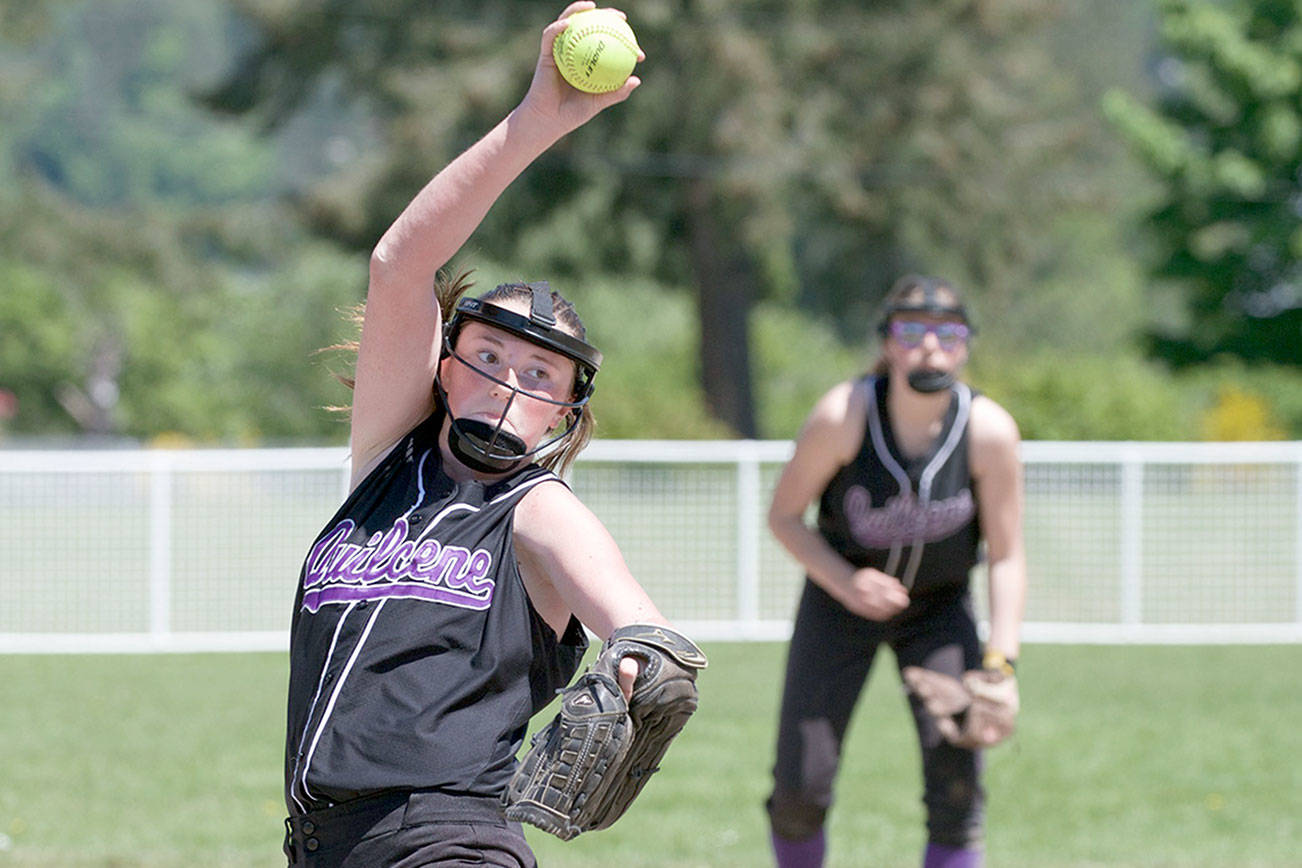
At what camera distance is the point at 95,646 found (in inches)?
486

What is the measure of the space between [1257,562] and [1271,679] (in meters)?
1.98

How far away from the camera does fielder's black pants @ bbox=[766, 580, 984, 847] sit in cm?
513

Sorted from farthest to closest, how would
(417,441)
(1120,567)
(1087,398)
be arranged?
(1087,398)
(1120,567)
(417,441)

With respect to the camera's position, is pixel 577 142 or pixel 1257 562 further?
pixel 577 142

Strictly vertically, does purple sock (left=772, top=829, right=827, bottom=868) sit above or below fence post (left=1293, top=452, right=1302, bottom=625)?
above

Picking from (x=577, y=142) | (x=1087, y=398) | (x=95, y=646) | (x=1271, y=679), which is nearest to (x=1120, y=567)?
(x=1271, y=679)

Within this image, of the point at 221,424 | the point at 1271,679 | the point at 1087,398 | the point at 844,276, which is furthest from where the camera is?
the point at 221,424

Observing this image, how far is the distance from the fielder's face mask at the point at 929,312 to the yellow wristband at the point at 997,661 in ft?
2.65

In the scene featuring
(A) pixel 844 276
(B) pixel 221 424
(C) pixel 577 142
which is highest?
(C) pixel 577 142

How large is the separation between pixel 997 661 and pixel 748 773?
3437 mm

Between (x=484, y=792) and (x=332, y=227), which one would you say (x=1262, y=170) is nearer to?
(x=332, y=227)

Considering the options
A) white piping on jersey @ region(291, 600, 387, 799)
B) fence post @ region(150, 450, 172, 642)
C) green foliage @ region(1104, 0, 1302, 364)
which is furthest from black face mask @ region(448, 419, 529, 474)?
green foliage @ region(1104, 0, 1302, 364)

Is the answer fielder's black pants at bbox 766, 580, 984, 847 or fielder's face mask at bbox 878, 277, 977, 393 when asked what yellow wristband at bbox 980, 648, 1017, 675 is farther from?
fielder's face mask at bbox 878, 277, 977, 393

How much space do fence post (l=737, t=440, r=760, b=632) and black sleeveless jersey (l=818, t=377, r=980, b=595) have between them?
7.68 meters
